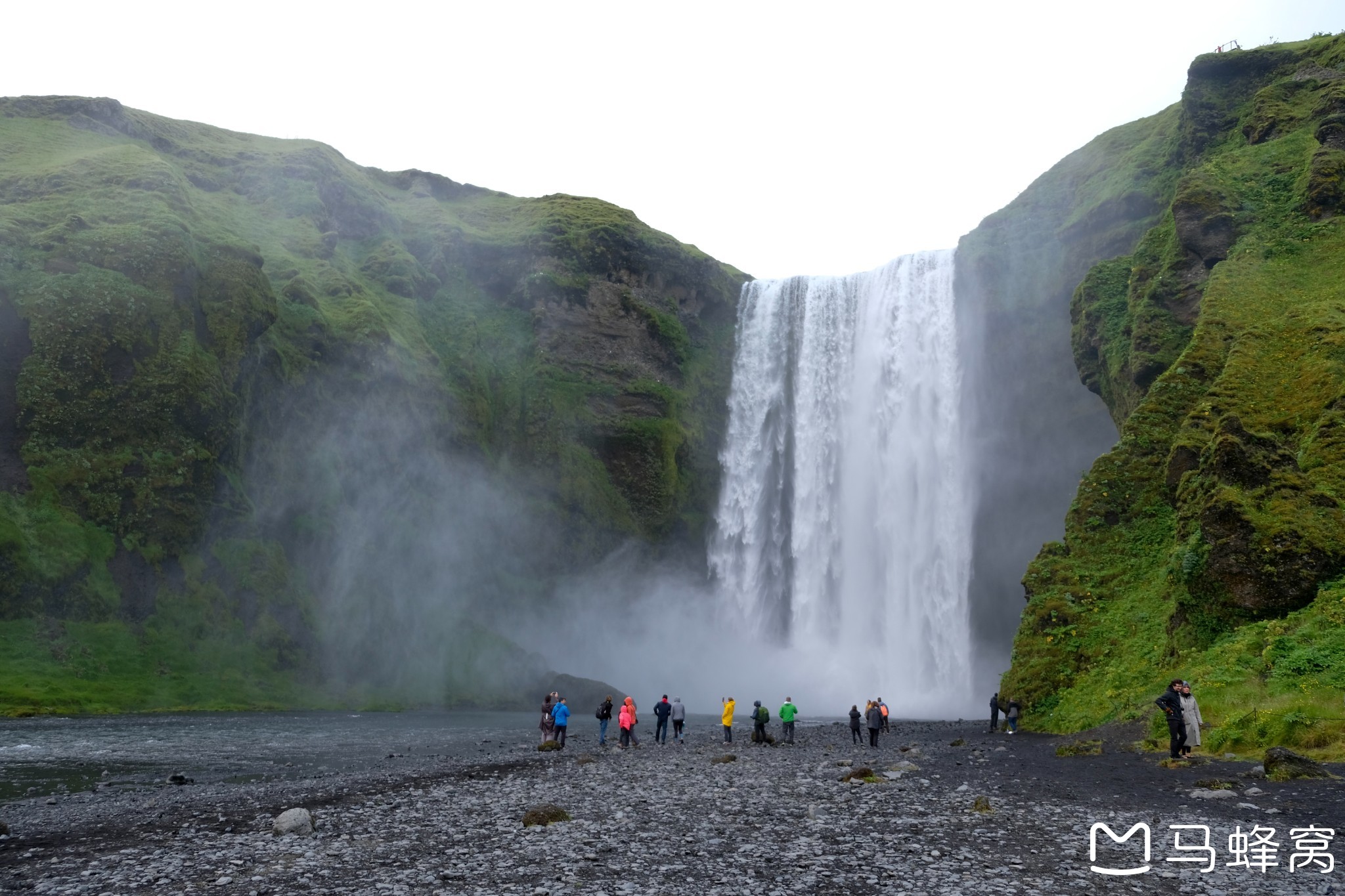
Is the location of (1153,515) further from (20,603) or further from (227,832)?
(20,603)

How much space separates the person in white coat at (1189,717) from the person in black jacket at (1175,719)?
0.27ft

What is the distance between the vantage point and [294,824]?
14.3m

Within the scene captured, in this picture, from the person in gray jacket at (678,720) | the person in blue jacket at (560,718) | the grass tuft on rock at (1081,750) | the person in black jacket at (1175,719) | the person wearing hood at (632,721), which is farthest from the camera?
the person in gray jacket at (678,720)

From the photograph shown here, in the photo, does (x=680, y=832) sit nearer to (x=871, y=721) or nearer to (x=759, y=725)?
(x=871, y=721)

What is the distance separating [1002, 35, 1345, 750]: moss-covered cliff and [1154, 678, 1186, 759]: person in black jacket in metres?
1.23

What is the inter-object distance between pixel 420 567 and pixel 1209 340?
54.1m

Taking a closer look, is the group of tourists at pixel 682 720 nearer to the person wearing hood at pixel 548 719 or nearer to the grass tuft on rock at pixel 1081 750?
the person wearing hood at pixel 548 719

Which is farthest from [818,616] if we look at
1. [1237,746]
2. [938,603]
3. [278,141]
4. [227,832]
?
[278,141]

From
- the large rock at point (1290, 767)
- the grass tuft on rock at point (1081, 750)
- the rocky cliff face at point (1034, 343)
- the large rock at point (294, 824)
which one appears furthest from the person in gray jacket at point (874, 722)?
the rocky cliff face at point (1034, 343)

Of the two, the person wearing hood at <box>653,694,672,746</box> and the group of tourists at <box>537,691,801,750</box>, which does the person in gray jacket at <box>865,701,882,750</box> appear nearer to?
the group of tourists at <box>537,691,801,750</box>

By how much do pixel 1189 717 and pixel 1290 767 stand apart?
417cm

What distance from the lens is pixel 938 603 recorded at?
6194 centimetres

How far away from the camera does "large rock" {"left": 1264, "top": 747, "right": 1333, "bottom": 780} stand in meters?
15.5

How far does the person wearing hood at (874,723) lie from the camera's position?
31062mm
